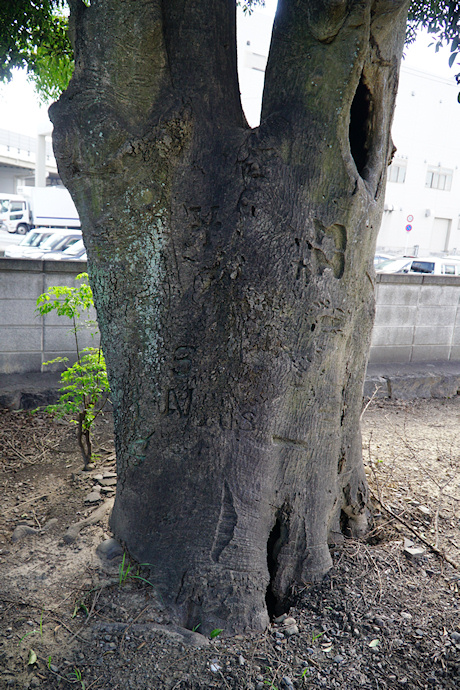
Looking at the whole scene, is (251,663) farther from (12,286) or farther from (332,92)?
(12,286)

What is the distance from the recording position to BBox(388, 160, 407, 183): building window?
1150 inches

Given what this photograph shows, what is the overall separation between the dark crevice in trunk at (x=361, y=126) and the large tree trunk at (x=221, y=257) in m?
0.08

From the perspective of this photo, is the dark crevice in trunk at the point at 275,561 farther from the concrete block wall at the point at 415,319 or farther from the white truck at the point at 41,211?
the white truck at the point at 41,211

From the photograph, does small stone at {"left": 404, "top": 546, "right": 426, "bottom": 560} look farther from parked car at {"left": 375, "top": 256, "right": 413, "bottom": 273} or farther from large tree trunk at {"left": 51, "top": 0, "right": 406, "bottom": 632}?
parked car at {"left": 375, "top": 256, "right": 413, "bottom": 273}

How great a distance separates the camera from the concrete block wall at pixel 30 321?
5.09 meters

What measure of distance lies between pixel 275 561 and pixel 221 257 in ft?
4.89

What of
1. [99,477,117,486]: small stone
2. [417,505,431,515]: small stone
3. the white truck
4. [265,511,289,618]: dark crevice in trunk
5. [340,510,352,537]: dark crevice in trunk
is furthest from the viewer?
the white truck

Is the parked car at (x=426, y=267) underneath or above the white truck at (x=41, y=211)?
underneath

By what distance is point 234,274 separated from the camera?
2.25 m

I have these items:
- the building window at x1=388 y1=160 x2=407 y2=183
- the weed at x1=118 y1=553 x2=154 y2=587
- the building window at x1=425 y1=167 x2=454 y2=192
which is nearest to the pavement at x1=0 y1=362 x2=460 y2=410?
the weed at x1=118 y1=553 x2=154 y2=587

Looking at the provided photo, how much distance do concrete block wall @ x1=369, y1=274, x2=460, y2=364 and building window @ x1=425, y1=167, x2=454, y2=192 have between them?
89.3ft

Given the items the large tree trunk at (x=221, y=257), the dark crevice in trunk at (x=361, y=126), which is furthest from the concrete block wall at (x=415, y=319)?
the large tree trunk at (x=221, y=257)

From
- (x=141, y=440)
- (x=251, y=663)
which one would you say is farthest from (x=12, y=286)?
(x=251, y=663)

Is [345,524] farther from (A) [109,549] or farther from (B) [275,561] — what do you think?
(A) [109,549]
